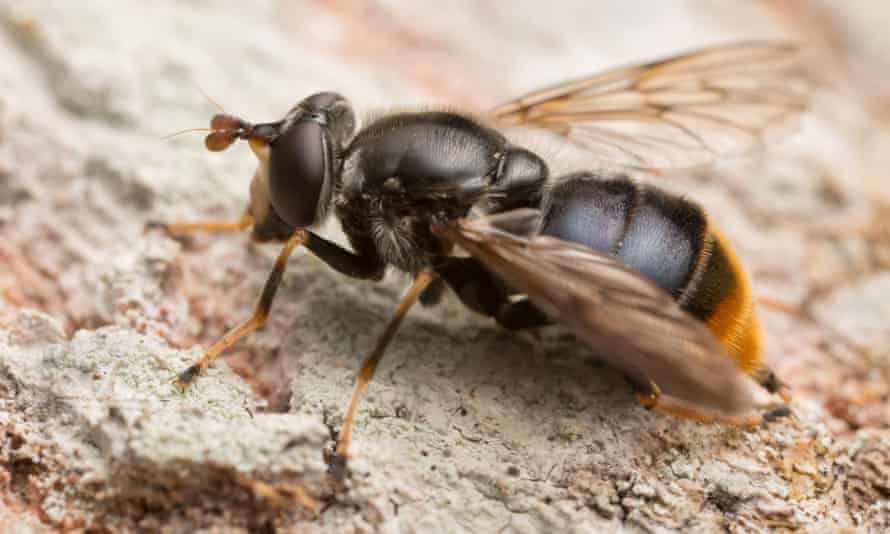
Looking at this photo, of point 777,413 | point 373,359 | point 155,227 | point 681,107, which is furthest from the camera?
point 681,107

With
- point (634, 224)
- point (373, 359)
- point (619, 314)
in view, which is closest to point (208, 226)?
point (373, 359)

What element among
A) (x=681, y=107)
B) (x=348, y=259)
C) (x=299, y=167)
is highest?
(x=681, y=107)

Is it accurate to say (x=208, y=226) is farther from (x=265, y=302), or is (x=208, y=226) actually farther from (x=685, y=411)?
(x=685, y=411)

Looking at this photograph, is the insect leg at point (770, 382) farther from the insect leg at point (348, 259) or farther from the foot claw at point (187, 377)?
the foot claw at point (187, 377)

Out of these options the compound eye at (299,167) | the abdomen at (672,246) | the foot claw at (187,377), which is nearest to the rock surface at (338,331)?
the foot claw at (187,377)

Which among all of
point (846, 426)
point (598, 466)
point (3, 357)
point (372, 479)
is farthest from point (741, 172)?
point (3, 357)

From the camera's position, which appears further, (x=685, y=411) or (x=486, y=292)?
(x=486, y=292)

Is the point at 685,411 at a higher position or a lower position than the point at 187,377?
higher

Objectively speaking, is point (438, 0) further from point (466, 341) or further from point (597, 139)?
point (466, 341)
